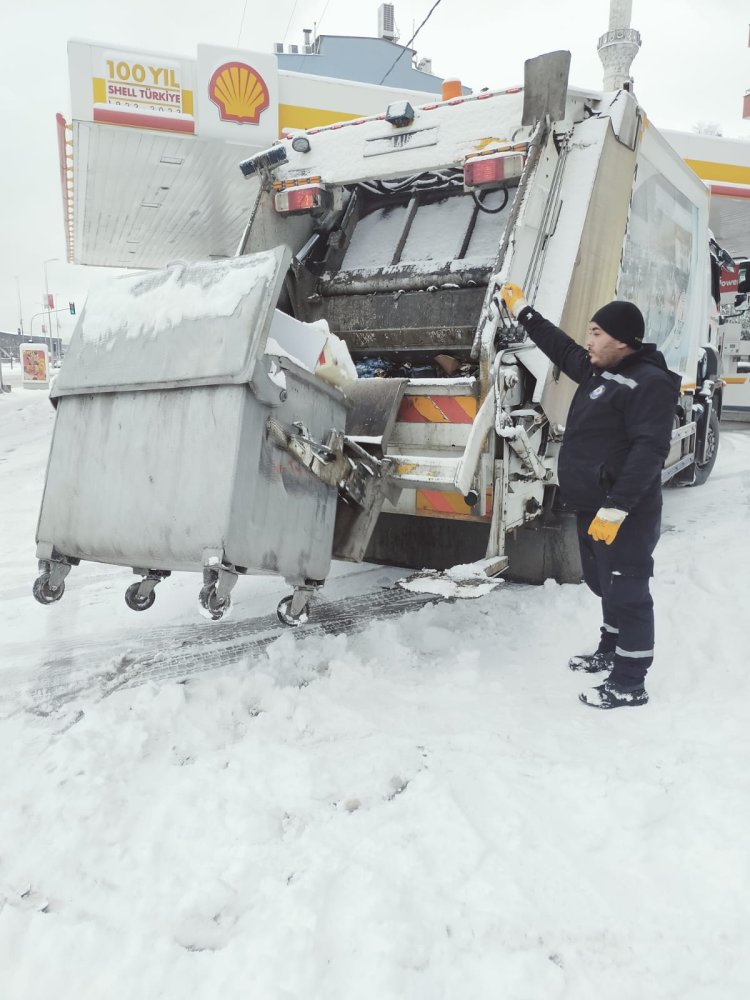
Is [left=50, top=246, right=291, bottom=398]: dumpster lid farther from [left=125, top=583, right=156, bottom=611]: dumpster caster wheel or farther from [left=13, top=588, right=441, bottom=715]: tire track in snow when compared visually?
[left=13, top=588, right=441, bottom=715]: tire track in snow

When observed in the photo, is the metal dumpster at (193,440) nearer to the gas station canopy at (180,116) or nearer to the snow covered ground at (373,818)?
the snow covered ground at (373,818)

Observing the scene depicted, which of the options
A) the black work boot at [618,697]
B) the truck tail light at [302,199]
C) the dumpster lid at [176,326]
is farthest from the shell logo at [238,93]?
the black work boot at [618,697]

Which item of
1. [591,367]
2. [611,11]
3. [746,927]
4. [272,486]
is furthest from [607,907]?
[611,11]

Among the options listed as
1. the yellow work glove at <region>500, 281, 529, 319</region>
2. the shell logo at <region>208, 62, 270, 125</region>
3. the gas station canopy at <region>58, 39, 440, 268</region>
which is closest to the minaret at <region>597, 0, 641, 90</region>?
the gas station canopy at <region>58, 39, 440, 268</region>

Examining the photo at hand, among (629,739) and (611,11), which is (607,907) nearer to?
(629,739)

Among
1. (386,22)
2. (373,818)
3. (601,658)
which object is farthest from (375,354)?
(386,22)

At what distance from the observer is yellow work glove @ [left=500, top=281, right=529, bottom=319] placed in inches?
121

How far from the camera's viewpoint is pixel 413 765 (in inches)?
86.3

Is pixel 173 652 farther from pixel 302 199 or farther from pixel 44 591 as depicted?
pixel 302 199

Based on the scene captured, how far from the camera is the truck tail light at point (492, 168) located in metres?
3.45

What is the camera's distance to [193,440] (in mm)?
2434

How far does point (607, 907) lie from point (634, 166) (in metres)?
3.49

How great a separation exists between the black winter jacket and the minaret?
10.7 metres

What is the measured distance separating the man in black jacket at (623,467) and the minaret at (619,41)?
10793 mm
